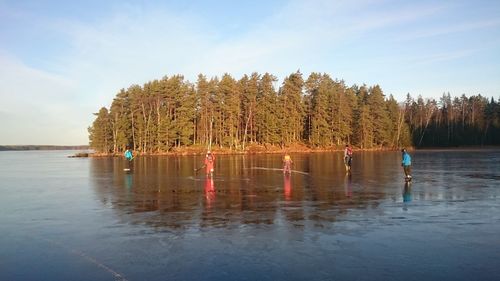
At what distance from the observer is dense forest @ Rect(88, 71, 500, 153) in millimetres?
91125

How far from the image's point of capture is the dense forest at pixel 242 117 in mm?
91125

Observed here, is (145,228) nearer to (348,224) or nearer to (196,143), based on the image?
(348,224)

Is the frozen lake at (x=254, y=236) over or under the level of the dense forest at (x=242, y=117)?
under

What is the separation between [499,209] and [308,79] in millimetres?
95002

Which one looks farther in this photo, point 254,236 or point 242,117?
point 242,117

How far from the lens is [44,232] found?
11641mm

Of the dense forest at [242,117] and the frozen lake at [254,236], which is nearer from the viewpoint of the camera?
the frozen lake at [254,236]

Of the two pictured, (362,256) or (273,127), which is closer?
(362,256)

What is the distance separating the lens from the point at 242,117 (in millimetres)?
99438

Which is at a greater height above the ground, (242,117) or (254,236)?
(242,117)

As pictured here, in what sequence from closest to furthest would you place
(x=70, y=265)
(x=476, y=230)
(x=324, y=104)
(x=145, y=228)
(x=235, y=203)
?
(x=70, y=265) < (x=476, y=230) < (x=145, y=228) < (x=235, y=203) < (x=324, y=104)

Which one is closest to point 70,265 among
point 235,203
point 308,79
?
point 235,203

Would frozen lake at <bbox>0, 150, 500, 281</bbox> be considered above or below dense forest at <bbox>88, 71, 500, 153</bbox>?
below

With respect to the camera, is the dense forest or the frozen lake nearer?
the frozen lake
